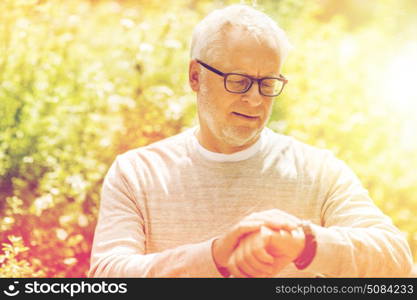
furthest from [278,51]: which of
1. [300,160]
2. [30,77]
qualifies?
[30,77]

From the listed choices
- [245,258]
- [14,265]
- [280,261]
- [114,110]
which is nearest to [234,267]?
[245,258]

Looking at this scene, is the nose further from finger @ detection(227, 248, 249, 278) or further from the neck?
finger @ detection(227, 248, 249, 278)

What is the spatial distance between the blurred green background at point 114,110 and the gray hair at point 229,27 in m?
0.38

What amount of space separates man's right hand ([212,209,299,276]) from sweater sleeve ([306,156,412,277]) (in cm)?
15

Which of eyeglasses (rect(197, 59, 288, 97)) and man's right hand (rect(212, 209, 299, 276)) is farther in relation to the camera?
eyeglasses (rect(197, 59, 288, 97))

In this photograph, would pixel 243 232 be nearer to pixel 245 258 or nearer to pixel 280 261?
pixel 245 258

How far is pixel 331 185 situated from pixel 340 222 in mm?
185

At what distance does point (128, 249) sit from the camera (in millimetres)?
2133

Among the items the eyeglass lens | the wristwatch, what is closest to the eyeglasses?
the eyeglass lens

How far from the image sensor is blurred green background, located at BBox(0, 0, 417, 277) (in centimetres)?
322

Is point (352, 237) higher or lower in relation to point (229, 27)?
lower

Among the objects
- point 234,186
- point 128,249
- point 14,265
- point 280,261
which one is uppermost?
point 234,186

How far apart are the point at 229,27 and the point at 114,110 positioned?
159cm

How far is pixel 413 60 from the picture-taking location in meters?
4.45
